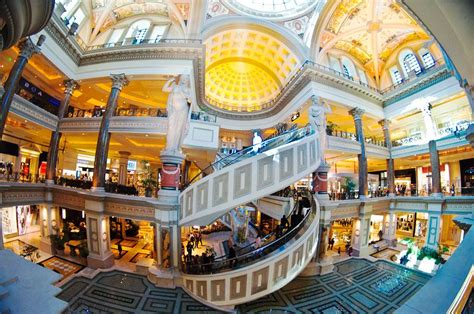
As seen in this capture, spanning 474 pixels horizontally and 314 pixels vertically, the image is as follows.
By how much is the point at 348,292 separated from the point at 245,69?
1898 cm

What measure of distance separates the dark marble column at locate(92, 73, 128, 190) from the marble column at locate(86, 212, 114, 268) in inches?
59.3

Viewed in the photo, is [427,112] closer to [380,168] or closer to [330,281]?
[380,168]

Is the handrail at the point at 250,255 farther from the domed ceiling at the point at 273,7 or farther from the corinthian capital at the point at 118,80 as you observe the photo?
the domed ceiling at the point at 273,7

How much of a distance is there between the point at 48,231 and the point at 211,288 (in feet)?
31.0

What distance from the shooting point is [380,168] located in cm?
1980

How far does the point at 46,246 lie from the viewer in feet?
33.5

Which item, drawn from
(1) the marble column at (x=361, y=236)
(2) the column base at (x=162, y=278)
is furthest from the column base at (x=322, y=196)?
(2) the column base at (x=162, y=278)

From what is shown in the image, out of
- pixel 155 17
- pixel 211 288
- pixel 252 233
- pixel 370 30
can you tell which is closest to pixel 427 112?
pixel 370 30

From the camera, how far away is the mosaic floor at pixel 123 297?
6.39 meters

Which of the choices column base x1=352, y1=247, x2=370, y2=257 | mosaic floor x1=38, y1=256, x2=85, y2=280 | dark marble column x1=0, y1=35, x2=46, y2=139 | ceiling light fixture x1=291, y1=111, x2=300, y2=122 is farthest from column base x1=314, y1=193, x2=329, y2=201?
dark marble column x1=0, y1=35, x2=46, y2=139

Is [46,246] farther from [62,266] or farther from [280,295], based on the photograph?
[280,295]

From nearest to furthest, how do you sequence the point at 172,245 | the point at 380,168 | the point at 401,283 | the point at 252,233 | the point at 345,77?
the point at 172,245, the point at 401,283, the point at 252,233, the point at 345,77, the point at 380,168

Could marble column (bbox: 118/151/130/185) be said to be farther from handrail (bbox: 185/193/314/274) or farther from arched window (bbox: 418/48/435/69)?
arched window (bbox: 418/48/435/69)

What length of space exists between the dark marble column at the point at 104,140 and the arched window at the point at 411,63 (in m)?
19.1
